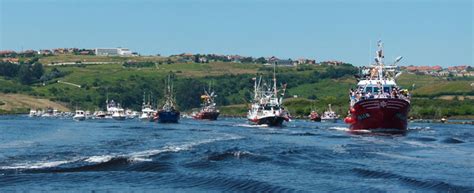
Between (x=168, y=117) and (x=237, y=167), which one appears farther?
(x=168, y=117)

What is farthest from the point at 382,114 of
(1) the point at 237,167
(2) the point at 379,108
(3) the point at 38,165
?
(3) the point at 38,165

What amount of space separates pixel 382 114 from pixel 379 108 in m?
1.07

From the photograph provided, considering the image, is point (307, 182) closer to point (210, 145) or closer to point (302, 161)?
point (302, 161)

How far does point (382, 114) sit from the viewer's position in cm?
10775

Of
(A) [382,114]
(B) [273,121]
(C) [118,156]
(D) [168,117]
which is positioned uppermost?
(A) [382,114]

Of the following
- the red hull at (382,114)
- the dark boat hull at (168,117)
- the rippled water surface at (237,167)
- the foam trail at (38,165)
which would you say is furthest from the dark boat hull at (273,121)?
the foam trail at (38,165)

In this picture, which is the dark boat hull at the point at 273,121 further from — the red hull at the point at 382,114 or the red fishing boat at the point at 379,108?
the red hull at the point at 382,114

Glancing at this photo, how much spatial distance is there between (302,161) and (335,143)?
2435 centimetres

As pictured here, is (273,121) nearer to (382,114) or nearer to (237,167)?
(382,114)

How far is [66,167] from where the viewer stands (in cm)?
5722

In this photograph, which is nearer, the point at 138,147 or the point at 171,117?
the point at 138,147

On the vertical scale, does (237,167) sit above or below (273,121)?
above

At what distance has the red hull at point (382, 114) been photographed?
10688 centimetres

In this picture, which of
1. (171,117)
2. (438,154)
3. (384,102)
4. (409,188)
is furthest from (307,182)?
(171,117)
